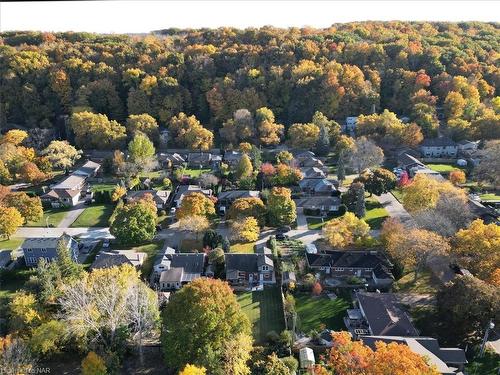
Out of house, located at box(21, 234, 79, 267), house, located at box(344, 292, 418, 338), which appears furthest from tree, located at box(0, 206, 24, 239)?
house, located at box(344, 292, 418, 338)

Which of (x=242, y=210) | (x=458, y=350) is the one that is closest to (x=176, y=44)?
(x=242, y=210)

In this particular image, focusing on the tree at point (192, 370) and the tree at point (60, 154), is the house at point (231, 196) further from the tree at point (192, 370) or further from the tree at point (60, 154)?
the tree at point (192, 370)

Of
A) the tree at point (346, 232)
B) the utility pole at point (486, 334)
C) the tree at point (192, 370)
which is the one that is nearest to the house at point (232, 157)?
the tree at point (346, 232)

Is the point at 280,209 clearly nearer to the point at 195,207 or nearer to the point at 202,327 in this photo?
the point at 195,207

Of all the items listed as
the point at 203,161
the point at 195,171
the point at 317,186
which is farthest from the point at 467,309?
the point at 203,161

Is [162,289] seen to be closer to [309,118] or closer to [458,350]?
[458,350]

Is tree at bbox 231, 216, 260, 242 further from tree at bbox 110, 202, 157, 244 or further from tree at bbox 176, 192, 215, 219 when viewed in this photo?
tree at bbox 110, 202, 157, 244
